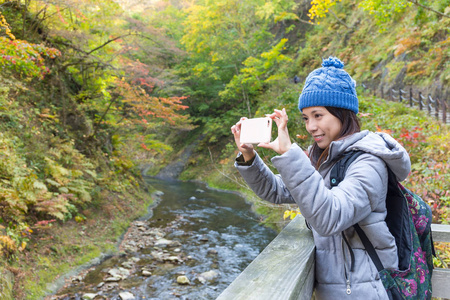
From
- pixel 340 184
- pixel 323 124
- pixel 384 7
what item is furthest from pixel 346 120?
pixel 384 7

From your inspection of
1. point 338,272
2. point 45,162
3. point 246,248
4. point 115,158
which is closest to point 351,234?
point 338,272

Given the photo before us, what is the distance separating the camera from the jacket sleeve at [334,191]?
1.32 meters

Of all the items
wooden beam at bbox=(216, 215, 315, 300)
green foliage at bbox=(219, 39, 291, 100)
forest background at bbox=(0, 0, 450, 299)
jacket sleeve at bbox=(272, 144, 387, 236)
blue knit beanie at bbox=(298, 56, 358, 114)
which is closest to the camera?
wooden beam at bbox=(216, 215, 315, 300)

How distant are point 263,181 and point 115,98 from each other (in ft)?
37.6

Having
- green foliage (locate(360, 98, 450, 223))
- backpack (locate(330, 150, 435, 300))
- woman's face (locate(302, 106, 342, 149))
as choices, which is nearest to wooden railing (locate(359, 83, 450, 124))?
green foliage (locate(360, 98, 450, 223))

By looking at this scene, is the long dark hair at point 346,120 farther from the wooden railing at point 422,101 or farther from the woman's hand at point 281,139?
the wooden railing at point 422,101

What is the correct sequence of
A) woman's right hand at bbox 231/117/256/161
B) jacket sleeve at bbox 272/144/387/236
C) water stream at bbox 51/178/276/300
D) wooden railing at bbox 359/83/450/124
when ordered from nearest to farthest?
jacket sleeve at bbox 272/144/387/236, woman's right hand at bbox 231/117/256/161, water stream at bbox 51/178/276/300, wooden railing at bbox 359/83/450/124

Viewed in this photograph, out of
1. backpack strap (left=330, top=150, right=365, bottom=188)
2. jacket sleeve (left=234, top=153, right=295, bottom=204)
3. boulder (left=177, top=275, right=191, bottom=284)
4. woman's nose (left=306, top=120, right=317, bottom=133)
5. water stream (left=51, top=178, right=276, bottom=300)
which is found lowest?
water stream (left=51, top=178, right=276, bottom=300)

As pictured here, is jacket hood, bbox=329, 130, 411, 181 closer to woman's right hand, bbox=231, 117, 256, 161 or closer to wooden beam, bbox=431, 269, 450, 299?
woman's right hand, bbox=231, 117, 256, 161

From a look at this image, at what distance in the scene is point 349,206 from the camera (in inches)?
52.4

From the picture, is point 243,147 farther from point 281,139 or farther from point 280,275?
point 280,275

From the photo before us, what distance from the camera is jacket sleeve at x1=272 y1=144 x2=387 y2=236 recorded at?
4.33 ft

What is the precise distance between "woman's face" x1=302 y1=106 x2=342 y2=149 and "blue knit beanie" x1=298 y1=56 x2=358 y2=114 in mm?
43

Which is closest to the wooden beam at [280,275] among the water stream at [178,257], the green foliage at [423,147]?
the green foliage at [423,147]
